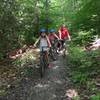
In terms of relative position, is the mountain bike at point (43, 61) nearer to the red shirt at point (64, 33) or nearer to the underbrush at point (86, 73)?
the underbrush at point (86, 73)

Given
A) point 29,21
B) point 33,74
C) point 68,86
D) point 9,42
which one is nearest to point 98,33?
point 29,21

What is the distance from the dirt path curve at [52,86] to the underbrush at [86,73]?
43cm

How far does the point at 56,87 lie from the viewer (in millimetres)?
11148

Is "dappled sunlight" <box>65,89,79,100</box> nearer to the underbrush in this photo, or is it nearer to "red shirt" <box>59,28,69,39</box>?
the underbrush

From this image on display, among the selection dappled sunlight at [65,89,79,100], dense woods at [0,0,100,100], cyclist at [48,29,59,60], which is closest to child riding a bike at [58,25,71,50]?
cyclist at [48,29,59,60]

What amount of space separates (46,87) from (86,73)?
210 cm

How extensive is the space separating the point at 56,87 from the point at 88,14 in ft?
37.9

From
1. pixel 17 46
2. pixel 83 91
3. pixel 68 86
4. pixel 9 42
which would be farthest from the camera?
pixel 17 46

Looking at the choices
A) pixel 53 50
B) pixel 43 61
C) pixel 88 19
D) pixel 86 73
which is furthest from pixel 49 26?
pixel 86 73

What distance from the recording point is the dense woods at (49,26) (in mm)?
11961

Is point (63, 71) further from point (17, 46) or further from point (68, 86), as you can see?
point (17, 46)

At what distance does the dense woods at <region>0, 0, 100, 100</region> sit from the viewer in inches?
471

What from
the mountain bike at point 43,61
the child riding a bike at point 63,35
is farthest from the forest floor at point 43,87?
the child riding a bike at point 63,35

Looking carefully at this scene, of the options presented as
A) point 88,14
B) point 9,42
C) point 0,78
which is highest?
point 88,14
